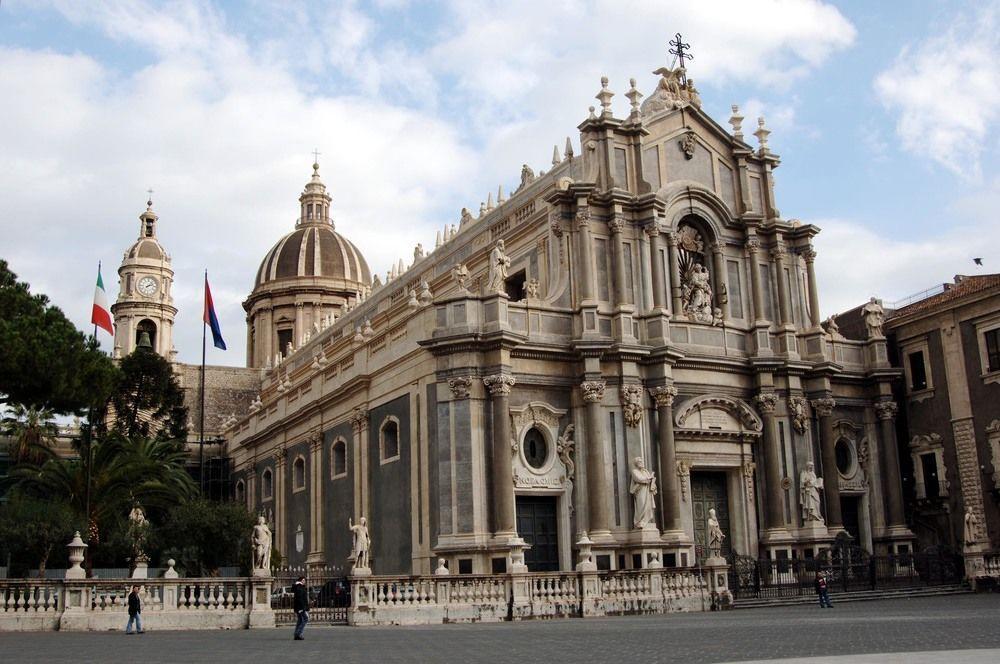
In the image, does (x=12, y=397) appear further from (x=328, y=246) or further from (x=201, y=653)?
(x=328, y=246)

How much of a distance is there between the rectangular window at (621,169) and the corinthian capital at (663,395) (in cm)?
709

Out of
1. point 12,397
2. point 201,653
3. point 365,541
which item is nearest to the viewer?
point 201,653

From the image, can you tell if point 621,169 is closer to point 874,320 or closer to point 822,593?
point 874,320

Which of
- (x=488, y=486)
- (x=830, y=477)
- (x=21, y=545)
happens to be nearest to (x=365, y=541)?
(x=488, y=486)

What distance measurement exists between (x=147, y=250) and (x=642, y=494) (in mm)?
49103

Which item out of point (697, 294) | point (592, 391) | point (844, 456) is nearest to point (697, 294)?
point (697, 294)

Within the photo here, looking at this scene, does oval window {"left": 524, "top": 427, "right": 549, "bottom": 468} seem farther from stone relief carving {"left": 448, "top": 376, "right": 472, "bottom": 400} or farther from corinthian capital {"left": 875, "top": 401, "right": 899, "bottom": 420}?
corinthian capital {"left": 875, "top": 401, "right": 899, "bottom": 420}

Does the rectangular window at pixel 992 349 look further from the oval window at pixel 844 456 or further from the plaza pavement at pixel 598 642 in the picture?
the plaza pavement at pixel 598 642

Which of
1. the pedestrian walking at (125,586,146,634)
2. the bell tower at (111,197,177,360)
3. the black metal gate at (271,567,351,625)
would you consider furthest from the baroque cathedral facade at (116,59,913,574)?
the bell tower at (111,197,177,360)

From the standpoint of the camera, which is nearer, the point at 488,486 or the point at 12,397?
the point at 12,397

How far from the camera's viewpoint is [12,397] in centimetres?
2647

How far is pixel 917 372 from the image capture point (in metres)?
42.6

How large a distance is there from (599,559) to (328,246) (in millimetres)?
49245

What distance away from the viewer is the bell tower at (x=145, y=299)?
71562 millimetres
